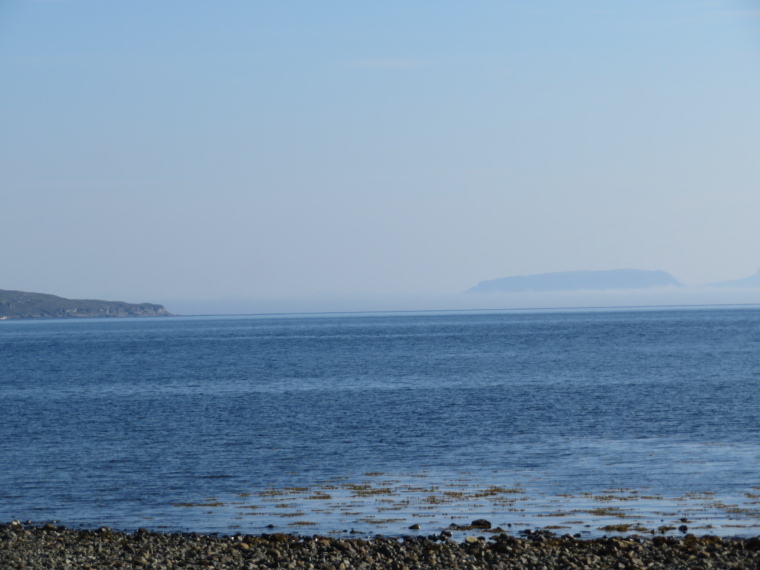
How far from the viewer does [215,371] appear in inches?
3120

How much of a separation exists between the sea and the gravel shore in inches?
60.1

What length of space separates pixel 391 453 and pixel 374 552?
46.1 feet

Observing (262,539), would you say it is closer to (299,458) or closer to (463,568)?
(463,568)

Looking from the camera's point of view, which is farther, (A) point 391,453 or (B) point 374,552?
(A) point 391,453

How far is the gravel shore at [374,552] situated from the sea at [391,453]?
1.53 meters

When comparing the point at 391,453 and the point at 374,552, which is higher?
the point at 374,552

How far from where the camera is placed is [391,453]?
31.9 meters

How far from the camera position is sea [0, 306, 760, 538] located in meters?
22.3

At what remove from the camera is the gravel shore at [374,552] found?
55.0 feet

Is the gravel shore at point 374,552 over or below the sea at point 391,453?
over

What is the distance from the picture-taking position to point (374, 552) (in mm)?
17891

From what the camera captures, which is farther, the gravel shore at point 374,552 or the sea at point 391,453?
the sea at point 391,453

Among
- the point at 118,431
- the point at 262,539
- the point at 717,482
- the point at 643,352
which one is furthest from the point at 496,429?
the point at 643,352

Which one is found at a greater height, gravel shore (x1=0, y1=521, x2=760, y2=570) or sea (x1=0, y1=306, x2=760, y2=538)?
gravel shore (x1=0, y1=521, x2=760, y2=570)
